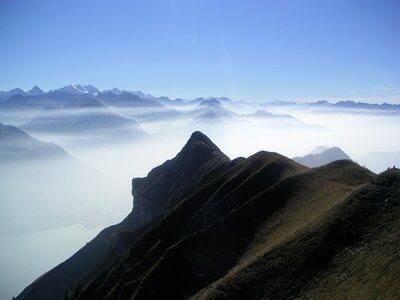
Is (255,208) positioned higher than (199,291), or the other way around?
(255,208)

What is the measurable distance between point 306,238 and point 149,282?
121 ft

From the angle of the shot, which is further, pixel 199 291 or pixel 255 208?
pixel 255 208

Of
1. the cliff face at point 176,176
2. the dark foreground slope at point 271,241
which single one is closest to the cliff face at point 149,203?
the cliff face at point 176,176

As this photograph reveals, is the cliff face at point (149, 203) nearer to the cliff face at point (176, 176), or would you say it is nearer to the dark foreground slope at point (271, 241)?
the cliff face at point (176, 176)

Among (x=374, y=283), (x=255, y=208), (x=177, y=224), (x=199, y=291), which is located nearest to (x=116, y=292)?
(x=177, y=224)

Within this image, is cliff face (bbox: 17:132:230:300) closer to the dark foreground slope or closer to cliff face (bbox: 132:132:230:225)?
cliff face (bbox: 132:132:230:225)

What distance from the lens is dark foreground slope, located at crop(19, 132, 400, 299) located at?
170ft

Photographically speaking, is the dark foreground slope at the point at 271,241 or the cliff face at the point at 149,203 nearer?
the dark foreground slope at the point at 271,241

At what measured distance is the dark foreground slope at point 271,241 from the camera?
170ft

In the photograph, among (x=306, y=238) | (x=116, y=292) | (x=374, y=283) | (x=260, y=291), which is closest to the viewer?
(x=374, y=283)

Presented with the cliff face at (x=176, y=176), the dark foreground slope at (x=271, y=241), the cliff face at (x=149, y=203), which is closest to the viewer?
the dark foreground slope at (x=271, y=241)

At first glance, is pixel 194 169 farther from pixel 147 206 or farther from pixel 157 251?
pixel 157 251

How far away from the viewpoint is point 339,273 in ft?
167

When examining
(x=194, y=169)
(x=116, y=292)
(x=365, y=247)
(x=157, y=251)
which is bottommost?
(x=116, y=292)
